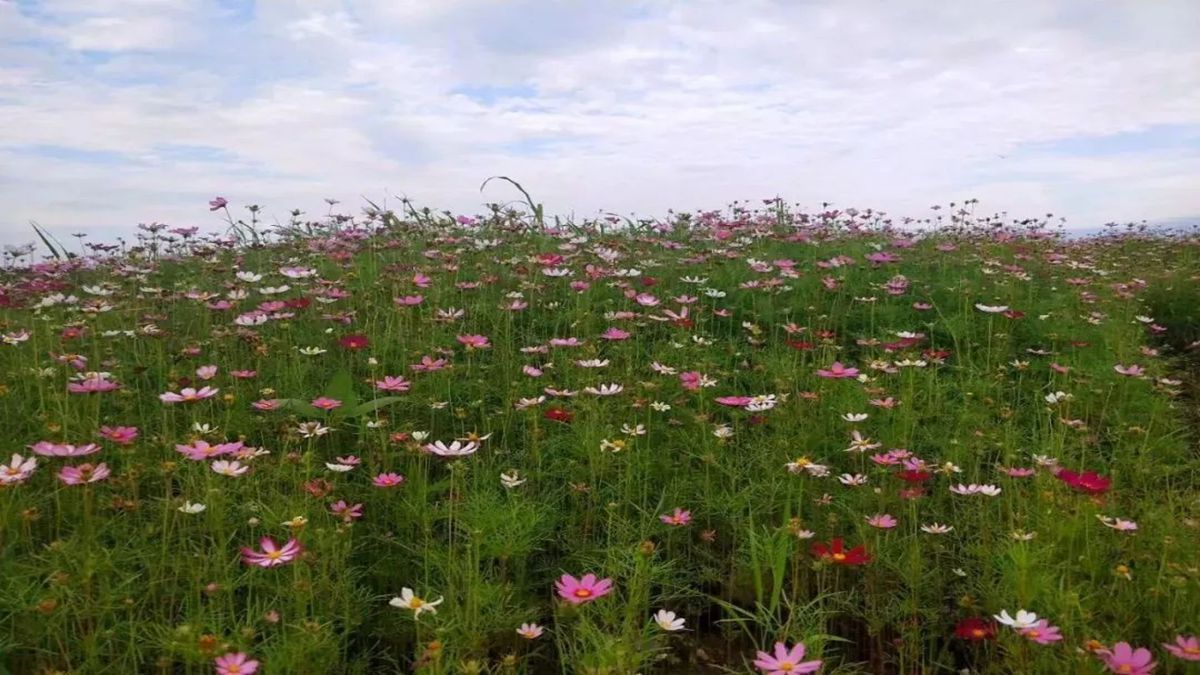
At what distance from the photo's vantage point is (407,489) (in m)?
2.39

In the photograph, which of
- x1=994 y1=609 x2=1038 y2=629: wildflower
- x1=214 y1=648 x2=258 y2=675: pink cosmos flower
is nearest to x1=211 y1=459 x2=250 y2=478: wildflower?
x1=214 y1=648 x2=258 y2=675: pink cosmos flower

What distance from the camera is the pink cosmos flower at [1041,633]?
1.49 meters

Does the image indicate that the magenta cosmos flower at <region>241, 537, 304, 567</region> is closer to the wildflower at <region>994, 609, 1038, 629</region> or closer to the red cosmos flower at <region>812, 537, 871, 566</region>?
the red cosmos flower at <region>812, 537, 871, 566</region>

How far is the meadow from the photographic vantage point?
177 centimetres

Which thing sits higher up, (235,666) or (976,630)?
(235,666)

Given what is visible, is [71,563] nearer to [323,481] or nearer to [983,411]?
[323,481]

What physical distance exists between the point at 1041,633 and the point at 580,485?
1.20m

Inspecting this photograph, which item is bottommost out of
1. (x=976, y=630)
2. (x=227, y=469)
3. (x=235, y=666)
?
(x=976, y=630)

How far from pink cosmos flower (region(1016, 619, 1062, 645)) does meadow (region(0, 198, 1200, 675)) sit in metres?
0.06

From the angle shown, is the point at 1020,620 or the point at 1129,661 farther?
the point at 1020,620

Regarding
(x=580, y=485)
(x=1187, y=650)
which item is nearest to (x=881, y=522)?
(x=1187, y=650)

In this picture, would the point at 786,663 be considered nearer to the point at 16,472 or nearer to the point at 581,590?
the point at 581,590

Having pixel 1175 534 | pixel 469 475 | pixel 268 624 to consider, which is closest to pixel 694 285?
pixel 469 475

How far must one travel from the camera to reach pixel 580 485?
2.37 m
